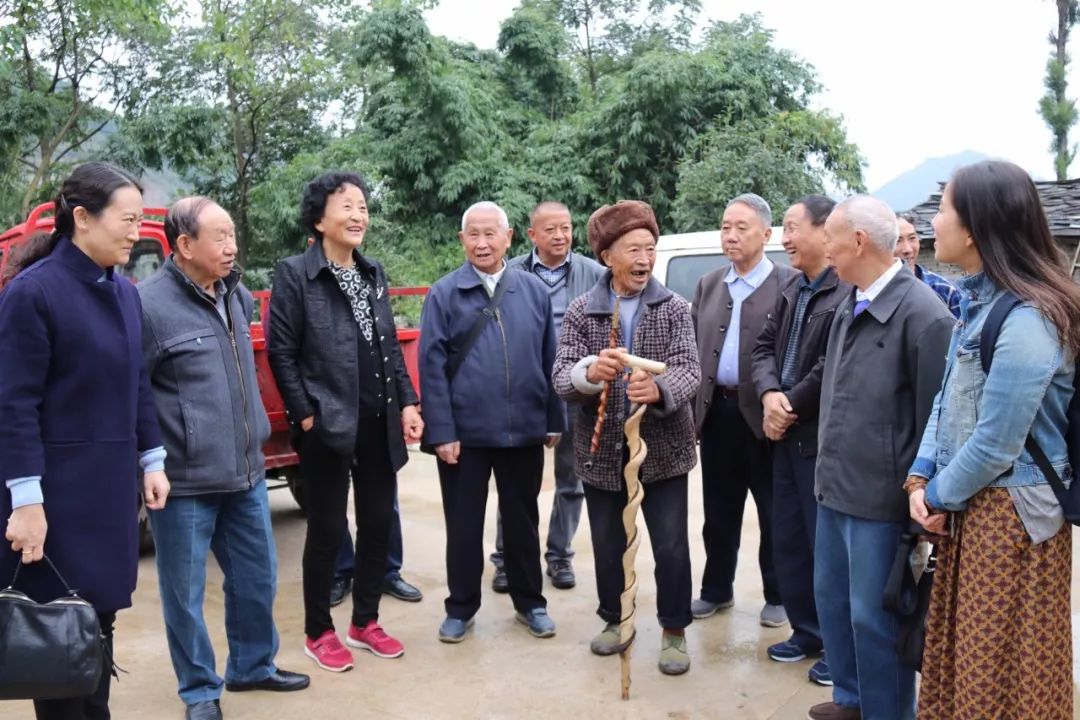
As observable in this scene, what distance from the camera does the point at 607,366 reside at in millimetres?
3680

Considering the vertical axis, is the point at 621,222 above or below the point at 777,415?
above

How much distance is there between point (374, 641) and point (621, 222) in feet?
6.88

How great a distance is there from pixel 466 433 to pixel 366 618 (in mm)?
927

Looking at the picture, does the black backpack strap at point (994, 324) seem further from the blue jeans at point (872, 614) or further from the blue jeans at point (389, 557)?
the blue jeans at point (389, 557)

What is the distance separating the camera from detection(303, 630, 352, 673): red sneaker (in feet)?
13.4

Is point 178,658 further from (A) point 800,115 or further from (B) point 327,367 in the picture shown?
(A) point 800,115

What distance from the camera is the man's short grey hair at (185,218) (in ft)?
11.6

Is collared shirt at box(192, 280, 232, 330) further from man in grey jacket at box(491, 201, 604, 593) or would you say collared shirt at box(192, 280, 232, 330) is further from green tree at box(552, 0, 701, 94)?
green tree at box(552, 0, 701, 94)

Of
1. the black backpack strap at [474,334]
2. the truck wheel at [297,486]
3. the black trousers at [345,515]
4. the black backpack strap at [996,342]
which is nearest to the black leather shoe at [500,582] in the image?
the black trousers at [345,515]

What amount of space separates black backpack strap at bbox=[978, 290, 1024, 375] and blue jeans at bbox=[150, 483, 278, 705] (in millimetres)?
2556

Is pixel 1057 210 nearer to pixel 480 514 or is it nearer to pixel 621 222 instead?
pixel 621 222

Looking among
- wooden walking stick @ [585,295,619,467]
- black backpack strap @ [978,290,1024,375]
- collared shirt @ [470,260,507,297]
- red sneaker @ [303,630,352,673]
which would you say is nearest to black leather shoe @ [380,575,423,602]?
red sneaker @ [303,630,352,673]

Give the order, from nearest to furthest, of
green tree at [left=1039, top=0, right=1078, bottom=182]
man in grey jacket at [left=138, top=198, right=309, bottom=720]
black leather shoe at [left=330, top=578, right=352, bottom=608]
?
1. man in grey jacket at [left=138, top=198, right=309, bottom=720]
2. black leather shoe at [left=330, top=578, right=352, bottom=608]
3. green tree at [left=1039, top=0, right=1078, bottom=182]

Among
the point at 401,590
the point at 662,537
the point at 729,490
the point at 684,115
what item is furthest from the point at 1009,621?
the point at 684,115
